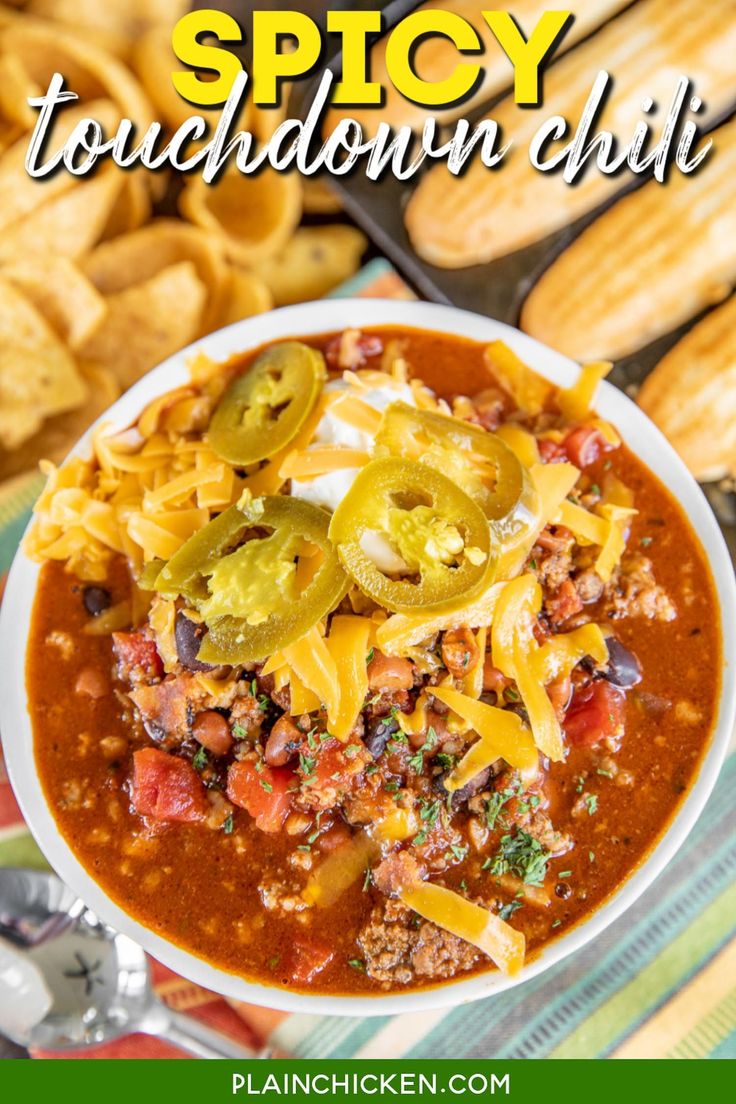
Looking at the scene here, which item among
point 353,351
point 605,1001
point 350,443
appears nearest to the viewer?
point 350,443

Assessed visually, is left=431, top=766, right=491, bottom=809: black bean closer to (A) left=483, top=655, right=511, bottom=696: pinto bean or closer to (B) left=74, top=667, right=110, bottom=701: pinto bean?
(A) left=483, top=655, right=511, bottom=696: pinto bean

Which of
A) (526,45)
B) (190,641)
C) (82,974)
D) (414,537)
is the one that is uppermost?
(526,45)

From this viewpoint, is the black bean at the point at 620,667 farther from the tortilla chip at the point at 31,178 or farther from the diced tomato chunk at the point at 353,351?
the tortilla chip at the point at 31,178

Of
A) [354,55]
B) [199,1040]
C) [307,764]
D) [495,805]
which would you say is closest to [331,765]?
[307,764]

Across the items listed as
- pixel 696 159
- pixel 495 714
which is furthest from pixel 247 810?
pixel 696 159

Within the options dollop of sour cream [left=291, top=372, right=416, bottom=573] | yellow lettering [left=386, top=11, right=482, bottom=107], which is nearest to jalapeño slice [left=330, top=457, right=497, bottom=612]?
dollop of sour cream [left=291, top=372, right=416, bottom=573]

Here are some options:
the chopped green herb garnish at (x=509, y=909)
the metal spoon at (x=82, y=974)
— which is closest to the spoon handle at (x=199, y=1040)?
the metal spoon at (x=82, y=974)

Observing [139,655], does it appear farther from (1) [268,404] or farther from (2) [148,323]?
(2) [148,323]
